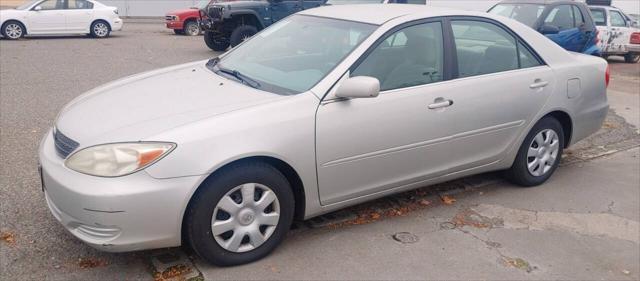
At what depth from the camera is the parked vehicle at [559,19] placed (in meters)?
10.3

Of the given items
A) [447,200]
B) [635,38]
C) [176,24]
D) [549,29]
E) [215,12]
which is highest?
[215,12]

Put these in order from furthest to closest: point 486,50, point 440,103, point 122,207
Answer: point 486,50 → point 440,103 → point 122,207

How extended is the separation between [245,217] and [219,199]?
0.23 m

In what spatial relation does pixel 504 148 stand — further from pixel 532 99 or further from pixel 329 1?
pixel 329 1

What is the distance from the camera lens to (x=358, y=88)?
11.8 feet

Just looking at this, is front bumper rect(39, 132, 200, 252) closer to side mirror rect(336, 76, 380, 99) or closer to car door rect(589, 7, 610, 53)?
side mirror rect(336, 76, 380, 99)

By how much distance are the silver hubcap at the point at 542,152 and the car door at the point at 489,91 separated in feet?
0.98

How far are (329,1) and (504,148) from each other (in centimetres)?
861

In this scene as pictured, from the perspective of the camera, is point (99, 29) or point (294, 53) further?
point (99, 29)

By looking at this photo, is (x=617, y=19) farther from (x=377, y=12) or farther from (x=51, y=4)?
(x=51, y=4)

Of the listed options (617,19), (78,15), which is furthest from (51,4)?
(617,19)

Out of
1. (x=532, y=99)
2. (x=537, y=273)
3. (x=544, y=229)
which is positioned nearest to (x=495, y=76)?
(x=532, y=99)

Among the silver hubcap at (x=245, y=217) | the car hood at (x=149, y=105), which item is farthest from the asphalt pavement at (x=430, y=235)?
the car hood at (x=149, y=105)

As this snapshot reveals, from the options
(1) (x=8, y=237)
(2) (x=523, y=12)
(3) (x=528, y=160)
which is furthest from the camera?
(2) (x=523, y=12)
